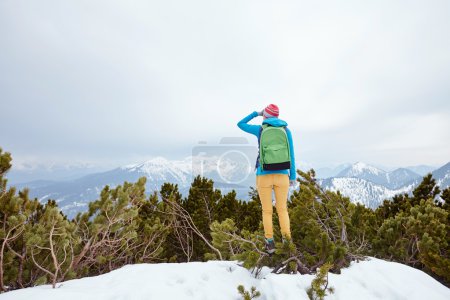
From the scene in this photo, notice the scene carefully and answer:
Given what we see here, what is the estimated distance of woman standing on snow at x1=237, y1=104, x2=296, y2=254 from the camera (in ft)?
12.3

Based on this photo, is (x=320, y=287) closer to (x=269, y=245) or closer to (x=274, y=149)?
(x=269, y=245)

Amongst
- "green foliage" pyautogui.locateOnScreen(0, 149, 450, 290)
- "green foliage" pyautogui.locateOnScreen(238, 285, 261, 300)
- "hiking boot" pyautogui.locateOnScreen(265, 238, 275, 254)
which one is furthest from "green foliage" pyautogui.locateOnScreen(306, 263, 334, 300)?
"hiking boot" pyautogui.locateOnScreen(265, 238, 275, 254)

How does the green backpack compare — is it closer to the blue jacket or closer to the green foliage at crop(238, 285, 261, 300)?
the blue jacket

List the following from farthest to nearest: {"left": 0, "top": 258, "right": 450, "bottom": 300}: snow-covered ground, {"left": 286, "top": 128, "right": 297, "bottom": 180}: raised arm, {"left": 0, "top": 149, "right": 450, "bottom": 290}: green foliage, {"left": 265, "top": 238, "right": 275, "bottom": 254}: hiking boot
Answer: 1. {"left": 286, "top": 128, "right": 297, "bottom": 180}: raised arm
2. {"left": 265, "top": 238, "right": 275, "bottom": 254}: hiking boot
3. {"left": 0, "top": 149, "right": 450, "bottom": 290}: green foliage
4. {"left": 0, "top": 258, "right": 450, "bottom": 300}: snow-covered ground

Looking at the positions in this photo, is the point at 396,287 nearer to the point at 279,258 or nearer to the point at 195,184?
the point at 279,258

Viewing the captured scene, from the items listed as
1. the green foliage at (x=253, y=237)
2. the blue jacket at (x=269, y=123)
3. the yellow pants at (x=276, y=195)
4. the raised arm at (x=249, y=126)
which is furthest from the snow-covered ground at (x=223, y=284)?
the raised arm at (x=249, y=126)

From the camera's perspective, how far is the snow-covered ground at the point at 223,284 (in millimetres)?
2803

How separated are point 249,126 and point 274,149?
0.67 metres

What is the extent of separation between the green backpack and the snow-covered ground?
4.80 feet

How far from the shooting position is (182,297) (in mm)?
2803

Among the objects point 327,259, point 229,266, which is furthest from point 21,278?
point 327,259

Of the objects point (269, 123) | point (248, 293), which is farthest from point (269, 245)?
point (269, 123)

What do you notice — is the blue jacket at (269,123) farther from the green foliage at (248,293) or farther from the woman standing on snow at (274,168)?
the green foliage at (248,293)

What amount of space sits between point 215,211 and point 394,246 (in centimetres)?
660
